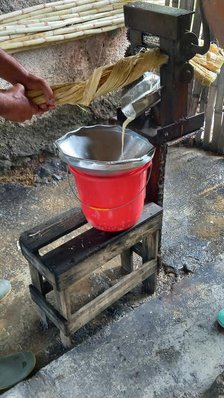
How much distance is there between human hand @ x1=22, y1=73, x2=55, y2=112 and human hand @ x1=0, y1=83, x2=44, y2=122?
0.05m

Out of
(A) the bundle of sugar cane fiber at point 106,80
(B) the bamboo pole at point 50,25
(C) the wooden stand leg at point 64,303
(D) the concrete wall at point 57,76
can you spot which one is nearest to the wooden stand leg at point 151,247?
(C) the wooden stand leg at point 64,303

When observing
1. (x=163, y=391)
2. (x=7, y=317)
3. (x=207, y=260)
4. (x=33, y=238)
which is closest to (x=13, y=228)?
(x=7, y=317)

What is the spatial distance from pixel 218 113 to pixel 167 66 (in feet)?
5.80

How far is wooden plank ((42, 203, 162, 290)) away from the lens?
6.02 feet

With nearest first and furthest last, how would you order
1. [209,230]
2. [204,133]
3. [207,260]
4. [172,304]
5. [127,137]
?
[127,137] → [172,304] → [207,260] → [209,230] → [204,133]

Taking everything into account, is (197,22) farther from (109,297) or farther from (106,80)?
(109,297)

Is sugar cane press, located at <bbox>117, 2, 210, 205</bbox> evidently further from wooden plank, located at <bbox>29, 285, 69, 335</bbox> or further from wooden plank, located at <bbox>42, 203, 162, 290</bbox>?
wooden plank, located at <bbox>29, 285, 69, 335</bbox>

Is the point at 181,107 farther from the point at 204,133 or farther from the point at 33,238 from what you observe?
the point at 204,133

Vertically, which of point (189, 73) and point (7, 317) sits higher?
point (189, 73)

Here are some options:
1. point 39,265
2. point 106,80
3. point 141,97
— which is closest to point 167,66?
point 141,97

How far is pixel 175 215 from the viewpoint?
9.71 ft

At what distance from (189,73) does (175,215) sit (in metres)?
1.25

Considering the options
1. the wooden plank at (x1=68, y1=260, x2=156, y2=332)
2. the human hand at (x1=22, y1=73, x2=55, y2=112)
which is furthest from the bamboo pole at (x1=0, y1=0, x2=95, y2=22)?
the wooden plank at (x1=68, y1=260, x2=156, y2=332)

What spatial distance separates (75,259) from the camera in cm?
186
